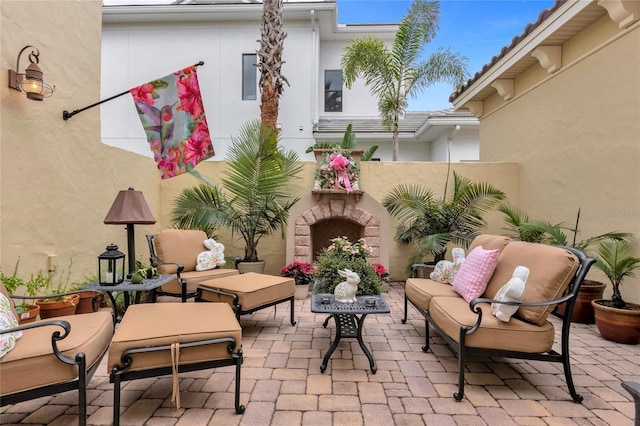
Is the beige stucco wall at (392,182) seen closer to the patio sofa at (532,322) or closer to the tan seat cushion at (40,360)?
the patio sofa at (532,322)

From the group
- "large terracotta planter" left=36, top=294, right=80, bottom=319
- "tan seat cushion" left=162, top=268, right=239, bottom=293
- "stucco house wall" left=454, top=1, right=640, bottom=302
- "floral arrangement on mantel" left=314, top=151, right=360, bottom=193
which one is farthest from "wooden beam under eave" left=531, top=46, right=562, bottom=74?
"large terracotta planter" left=36, top=294, right=80, bottom=319

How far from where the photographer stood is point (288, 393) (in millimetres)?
2502

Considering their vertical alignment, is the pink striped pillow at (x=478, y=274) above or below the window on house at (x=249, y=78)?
below

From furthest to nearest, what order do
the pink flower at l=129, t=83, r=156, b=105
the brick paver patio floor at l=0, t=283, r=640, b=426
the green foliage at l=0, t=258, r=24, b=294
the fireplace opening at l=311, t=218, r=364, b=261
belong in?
the fireplace opening at l=311, t=218, r=364, b=261, the pink flower at l=129, t=83, r=156, b=105, the green foliage at l=0, t=258, r=24, b=294, the brick paver patio floor at l=0, t=283, r=640, b=426

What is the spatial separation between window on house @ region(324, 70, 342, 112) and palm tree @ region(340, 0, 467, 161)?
2099 millimetres

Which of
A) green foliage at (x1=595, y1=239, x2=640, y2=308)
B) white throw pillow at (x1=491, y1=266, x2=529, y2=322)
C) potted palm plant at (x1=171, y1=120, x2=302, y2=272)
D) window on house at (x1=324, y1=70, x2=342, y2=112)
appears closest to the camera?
white throw pillow at (x1=491, y1=266, x2=529, y2=322)

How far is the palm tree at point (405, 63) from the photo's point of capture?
7145 millimetres

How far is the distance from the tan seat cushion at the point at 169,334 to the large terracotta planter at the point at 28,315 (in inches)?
41.9

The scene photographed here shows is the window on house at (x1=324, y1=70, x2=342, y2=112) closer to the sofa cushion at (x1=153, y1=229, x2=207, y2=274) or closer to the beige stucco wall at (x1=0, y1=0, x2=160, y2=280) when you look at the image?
the beige stucco wall at (x1=0, y1=0, x2=160, y2=280)

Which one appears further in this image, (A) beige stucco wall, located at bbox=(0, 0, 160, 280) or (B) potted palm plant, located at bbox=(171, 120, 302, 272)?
(B) potted palm plant, located at bbox=(171, 120, 302, 272)

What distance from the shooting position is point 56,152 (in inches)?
152

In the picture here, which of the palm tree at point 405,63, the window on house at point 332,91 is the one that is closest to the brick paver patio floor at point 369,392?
the palm tree at point 405,63

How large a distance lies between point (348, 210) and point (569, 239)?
3483mm

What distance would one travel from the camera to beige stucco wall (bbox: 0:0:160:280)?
3.31 m
